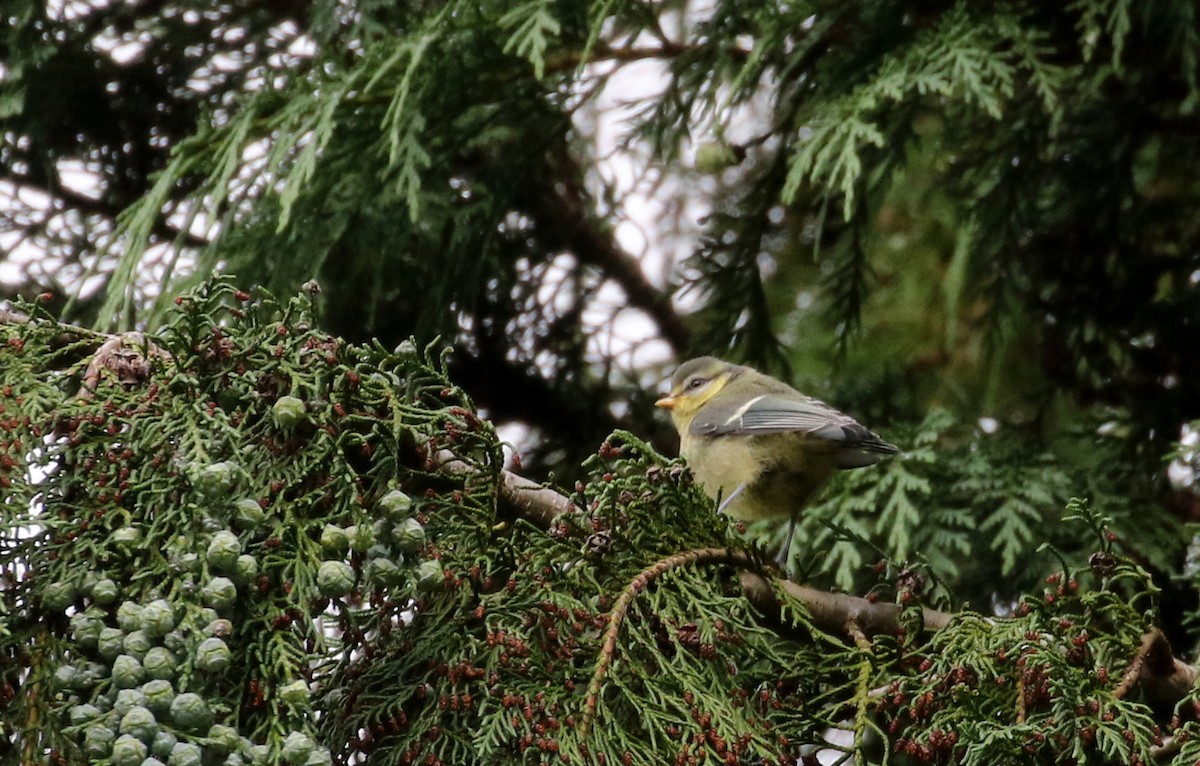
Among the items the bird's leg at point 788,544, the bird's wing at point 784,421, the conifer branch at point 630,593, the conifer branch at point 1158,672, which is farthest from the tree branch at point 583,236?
the conifer branch at point 1158,672

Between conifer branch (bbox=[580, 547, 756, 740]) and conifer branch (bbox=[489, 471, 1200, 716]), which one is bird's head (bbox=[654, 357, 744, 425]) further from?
conifer branch (bbox=[580, 547, 756, 740])

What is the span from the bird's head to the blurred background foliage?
0.53 ft

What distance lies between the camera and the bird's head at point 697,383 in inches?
155

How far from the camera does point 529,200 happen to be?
441 centimetres

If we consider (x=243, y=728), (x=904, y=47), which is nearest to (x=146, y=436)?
(x=243, y=728)

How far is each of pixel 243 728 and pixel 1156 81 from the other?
10.8 ft

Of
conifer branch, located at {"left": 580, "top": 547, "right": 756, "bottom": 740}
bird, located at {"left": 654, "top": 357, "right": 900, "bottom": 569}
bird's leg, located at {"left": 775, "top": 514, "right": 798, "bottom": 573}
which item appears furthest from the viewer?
bird's leg, located at {"left": 775, "top": 514, "right": 798, "bottom": 573}

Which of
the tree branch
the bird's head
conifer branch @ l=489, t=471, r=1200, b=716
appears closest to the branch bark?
conifer branch @ l=489, t=471, r=1200, b=716

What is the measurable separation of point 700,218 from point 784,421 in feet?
2.94

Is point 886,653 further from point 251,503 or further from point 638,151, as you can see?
point 638,151

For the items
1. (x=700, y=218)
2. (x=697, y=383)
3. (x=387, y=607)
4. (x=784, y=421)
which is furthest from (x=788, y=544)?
(x=387, y=607)

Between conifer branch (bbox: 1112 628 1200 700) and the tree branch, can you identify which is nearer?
conifer branch (bbox: 1112 628 1200 700)

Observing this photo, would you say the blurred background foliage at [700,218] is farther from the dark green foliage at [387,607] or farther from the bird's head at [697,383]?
the dark green foliage at [387,607]

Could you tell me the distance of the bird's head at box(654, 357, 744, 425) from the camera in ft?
12.9
